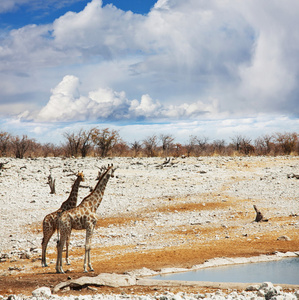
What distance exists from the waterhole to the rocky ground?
61 cm

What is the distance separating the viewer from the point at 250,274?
8.89m

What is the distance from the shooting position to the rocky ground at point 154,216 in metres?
9.97

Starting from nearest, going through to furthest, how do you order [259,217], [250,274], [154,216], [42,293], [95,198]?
[42,293]
[250,274]
[95,198]
[259,217]
[154,216]

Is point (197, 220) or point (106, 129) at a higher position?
point (106, 129)

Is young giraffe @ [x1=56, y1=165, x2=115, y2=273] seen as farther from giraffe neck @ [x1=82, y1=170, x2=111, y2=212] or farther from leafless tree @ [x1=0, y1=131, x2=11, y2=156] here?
leafless tree @ [x1=0, y1=131, x2=11, y2=156]

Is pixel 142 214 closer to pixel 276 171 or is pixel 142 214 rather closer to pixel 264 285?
pixel 264 285

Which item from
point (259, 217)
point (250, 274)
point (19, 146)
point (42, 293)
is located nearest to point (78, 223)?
point (42, 293)

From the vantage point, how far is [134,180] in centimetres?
2480

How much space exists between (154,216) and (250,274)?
27.6ft

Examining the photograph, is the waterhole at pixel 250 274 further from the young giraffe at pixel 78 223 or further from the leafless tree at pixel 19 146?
the leafless tree at pixel 19 146

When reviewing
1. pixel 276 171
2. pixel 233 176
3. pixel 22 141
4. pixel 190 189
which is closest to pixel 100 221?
pixel 190 189

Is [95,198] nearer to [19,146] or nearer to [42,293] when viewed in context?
[42,293]

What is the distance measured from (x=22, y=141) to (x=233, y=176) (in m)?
18.9

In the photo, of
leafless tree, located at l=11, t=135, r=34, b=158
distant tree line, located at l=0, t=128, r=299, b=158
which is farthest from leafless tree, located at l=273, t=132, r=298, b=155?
leafless tree, located at l=11, t=135, r=34, b=158
